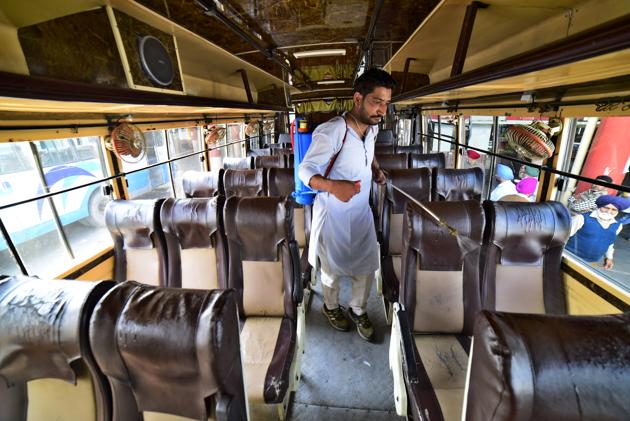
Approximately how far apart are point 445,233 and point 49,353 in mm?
1940

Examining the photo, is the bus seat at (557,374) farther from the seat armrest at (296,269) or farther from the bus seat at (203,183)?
the bus seat at (203,183)

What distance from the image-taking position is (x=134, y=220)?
2379 millimetres

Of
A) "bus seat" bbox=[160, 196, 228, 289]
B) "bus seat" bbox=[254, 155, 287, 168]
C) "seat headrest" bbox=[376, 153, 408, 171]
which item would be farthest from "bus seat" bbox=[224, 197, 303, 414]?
"bus seat" bbox=[254, 155, 287, 168]

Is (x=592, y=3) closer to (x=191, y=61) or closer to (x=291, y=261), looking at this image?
(x=291, y=261)

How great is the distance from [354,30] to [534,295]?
3423mm

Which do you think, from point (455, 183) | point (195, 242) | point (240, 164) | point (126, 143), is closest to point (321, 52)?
point (240, 164)

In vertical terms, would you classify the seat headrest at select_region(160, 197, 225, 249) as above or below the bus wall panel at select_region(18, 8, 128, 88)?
below

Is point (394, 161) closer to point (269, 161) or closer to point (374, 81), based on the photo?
point (269, 161)

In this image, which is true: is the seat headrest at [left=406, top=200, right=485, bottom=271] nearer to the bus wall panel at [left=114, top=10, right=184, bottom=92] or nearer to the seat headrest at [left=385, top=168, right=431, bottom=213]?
the seat headrest at [left=385, top=168, right=431, bottom=213]

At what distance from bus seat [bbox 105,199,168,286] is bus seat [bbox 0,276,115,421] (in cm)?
133

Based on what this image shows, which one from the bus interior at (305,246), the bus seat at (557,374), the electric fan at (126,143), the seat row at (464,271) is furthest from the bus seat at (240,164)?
the bus seat at (557,374)

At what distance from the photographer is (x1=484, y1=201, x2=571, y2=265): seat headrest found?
188 centimetres

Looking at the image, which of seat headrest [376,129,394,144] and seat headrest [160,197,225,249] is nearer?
seat headrest [160,197,225,249]

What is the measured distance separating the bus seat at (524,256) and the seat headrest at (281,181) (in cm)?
230
